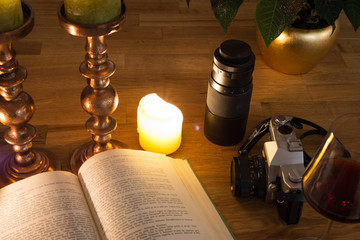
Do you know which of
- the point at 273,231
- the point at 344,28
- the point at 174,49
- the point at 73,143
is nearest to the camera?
the point at 273,231

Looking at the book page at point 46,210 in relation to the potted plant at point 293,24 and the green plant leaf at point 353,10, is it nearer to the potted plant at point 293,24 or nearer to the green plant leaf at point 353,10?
the potted plant at point 293,24

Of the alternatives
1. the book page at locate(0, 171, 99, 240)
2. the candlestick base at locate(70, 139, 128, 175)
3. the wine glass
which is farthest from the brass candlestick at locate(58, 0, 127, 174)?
the wine glass

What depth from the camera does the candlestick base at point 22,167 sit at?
32.2 inches

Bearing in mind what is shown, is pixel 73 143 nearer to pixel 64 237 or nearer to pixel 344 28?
pixel 64 237

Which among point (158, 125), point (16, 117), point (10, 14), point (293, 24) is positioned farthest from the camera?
point (293, 24)

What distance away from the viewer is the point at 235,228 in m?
0.76

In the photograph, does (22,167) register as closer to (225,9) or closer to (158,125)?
(158,125)

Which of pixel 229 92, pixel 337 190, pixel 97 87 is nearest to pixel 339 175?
pixel 337 190

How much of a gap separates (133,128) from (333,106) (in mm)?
417

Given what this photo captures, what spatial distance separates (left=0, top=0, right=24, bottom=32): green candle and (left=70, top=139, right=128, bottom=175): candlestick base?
291mm

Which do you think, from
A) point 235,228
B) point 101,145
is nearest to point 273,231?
point 235,228

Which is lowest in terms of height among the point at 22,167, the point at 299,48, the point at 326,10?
the point at 22,167

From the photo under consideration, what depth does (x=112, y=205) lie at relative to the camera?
0.69 metres

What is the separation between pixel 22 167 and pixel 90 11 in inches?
13.3
